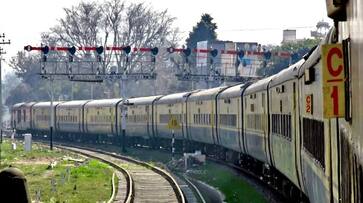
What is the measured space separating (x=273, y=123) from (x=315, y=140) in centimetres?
1112

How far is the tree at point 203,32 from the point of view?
3558 inches

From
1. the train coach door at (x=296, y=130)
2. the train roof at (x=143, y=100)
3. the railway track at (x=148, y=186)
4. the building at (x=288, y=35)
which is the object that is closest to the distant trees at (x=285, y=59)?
the building at (x=288, y=35)

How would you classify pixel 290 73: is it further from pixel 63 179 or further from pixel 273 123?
pixel 63 179

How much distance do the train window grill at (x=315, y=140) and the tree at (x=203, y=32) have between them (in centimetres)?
7810

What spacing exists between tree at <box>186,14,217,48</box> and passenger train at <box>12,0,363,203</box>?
889 inches

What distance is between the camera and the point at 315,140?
9898mm

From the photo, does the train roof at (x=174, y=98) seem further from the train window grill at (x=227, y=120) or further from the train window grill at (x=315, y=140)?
the train window grill at (x=315, y=140)

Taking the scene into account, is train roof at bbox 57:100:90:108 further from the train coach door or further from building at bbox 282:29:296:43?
the train coach door

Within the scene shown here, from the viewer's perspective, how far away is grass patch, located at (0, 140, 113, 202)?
2478 centimetres

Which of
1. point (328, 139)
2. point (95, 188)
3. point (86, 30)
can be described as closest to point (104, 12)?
point (86, 30)

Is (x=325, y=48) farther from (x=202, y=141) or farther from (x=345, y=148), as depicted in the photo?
(x=202, y=141)

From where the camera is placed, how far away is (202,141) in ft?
131

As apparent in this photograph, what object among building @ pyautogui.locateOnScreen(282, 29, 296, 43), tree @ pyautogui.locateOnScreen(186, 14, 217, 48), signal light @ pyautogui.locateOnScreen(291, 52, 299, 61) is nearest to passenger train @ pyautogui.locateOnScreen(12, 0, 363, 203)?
signal light @ pyautogui.locateOnScreen(291, 52, 299, 61)

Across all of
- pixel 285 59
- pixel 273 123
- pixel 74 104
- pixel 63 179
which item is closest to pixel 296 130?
pixel 273 123
